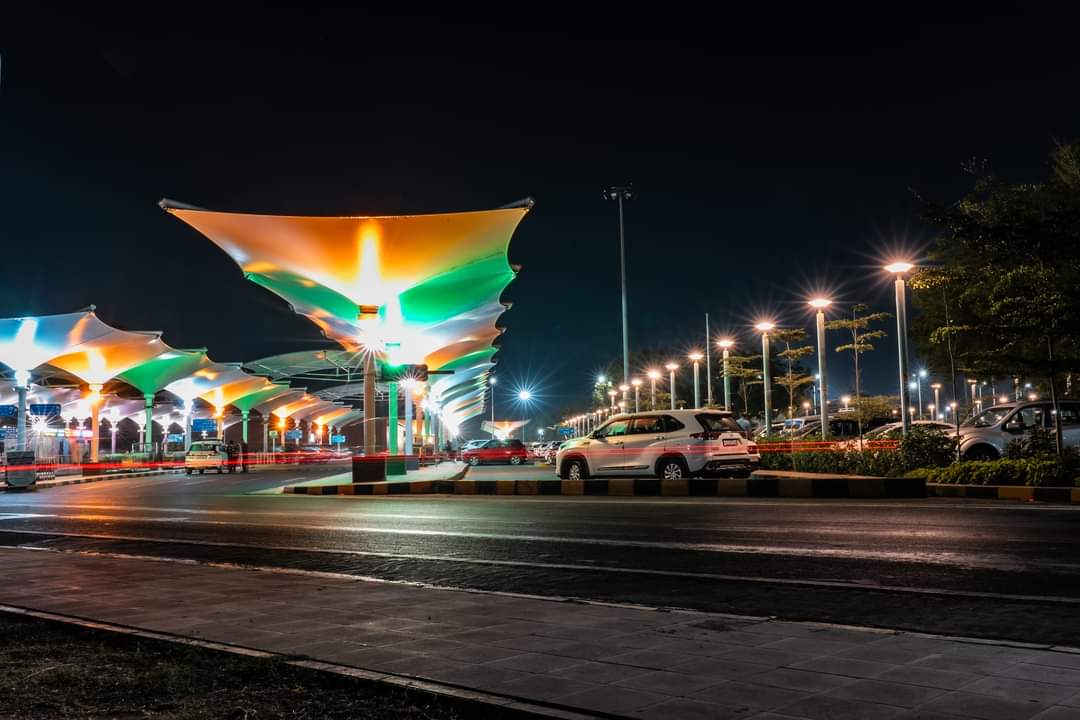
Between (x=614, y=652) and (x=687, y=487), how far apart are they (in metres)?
14.7

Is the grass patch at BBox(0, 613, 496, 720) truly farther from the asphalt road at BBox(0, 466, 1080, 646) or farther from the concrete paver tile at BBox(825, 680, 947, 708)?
the asphalt road at BBox(0, 466, 1080, 646)

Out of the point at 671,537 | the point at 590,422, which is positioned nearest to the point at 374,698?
the point at 671,537

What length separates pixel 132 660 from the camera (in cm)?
552

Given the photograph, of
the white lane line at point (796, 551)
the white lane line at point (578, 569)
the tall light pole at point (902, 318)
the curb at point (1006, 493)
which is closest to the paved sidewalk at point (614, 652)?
the white lane line at point (578, 569)

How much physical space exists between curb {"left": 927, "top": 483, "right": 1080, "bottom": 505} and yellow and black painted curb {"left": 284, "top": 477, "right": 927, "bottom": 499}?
456mm

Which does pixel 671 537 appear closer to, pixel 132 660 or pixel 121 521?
pixel 132 660

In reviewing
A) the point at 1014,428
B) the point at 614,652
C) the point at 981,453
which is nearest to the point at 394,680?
the point at 614,652

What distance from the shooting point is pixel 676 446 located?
19547 mm

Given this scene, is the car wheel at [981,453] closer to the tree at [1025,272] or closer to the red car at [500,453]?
the tree at [1025,272]

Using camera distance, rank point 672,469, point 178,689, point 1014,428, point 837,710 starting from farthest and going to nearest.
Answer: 1. point 1014,428
2. point 672,469
3. point 178,689
4. point 837,710

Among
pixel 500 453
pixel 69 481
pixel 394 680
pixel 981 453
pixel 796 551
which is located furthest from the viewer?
pixel 500 453

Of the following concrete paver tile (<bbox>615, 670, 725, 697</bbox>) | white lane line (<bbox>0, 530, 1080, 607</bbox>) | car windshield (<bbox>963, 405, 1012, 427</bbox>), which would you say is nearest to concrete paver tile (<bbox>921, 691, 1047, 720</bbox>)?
concrete paver tile (<bbox>615, 670, 725, 697</bbox>)

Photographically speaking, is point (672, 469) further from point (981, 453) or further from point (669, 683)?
point (669, 683)

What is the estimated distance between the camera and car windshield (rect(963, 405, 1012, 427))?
22.7 meters
